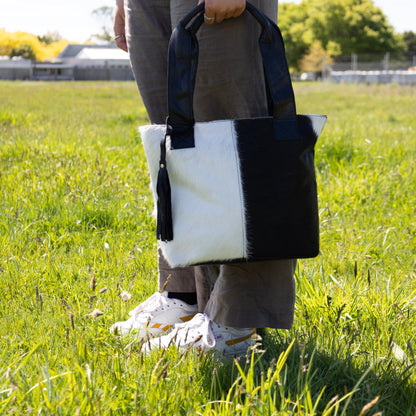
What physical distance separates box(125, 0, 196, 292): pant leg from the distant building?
60813 millimetres

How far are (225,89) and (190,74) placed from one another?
15 centimetres

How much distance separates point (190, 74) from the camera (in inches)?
57.8

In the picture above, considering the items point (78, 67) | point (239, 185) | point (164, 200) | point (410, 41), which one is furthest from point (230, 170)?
point (410, 41)

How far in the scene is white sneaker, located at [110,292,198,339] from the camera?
1823mm

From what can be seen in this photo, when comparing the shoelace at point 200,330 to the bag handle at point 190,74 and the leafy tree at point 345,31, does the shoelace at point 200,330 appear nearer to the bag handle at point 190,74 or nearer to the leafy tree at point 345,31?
the bag handle at point 190,74

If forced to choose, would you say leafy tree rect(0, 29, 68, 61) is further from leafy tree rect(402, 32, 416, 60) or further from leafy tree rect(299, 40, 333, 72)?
leafy tree rect(402, 32, 416, 60)

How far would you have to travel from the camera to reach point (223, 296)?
5.37 ft

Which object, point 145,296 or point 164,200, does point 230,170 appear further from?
point 145,296

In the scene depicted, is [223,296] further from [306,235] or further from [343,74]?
[343,74]

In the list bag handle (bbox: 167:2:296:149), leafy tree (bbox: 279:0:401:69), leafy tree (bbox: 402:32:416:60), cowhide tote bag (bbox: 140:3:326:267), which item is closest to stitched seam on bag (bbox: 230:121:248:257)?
cowhide tote bag (bbox: 140:3:326:267)

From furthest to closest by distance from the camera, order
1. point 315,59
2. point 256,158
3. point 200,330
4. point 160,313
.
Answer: point 315,59, point 160,313, point 200,330, point 256,158

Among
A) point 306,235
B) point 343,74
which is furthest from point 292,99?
point 343,74

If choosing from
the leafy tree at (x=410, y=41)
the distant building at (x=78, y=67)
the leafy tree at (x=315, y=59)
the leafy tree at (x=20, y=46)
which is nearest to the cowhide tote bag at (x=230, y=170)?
the distant building at (x=78, y=67)

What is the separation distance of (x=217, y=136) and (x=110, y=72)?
229 feet
